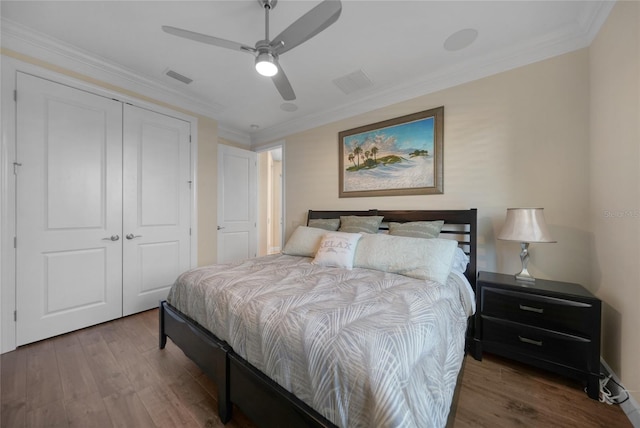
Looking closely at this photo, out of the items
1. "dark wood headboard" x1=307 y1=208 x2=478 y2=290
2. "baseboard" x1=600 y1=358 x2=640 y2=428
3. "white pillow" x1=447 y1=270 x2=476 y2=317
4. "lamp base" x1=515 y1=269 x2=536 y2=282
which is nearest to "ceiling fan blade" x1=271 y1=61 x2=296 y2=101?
"dark wood headboard" x1=307 y1=208 x2=478 y2=290

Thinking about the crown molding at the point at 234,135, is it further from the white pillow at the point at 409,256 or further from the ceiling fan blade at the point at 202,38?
the white pillow at the point at 409,256

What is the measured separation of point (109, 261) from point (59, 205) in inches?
27.9

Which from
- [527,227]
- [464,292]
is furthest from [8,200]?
[527,227]

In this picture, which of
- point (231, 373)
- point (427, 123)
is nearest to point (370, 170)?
point (427, 123)

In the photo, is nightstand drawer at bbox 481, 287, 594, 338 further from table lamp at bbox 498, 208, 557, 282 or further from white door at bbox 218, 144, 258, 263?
white door at bbox 218, 144, 258, 263

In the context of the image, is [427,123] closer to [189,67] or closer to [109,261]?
[189,67]

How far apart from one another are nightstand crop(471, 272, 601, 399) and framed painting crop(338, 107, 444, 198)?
3.93 feet

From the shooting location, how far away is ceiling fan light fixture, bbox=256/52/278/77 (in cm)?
164

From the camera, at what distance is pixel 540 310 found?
1774 millimetres

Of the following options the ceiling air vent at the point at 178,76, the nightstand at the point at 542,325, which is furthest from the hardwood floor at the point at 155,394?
the ceiling air vent at the point at 178,76

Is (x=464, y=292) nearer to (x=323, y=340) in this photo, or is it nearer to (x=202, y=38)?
(x=323, y=340)

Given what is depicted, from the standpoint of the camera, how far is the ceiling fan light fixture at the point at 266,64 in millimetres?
1641

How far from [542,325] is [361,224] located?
5.69ft

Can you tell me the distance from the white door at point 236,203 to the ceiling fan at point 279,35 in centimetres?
245
